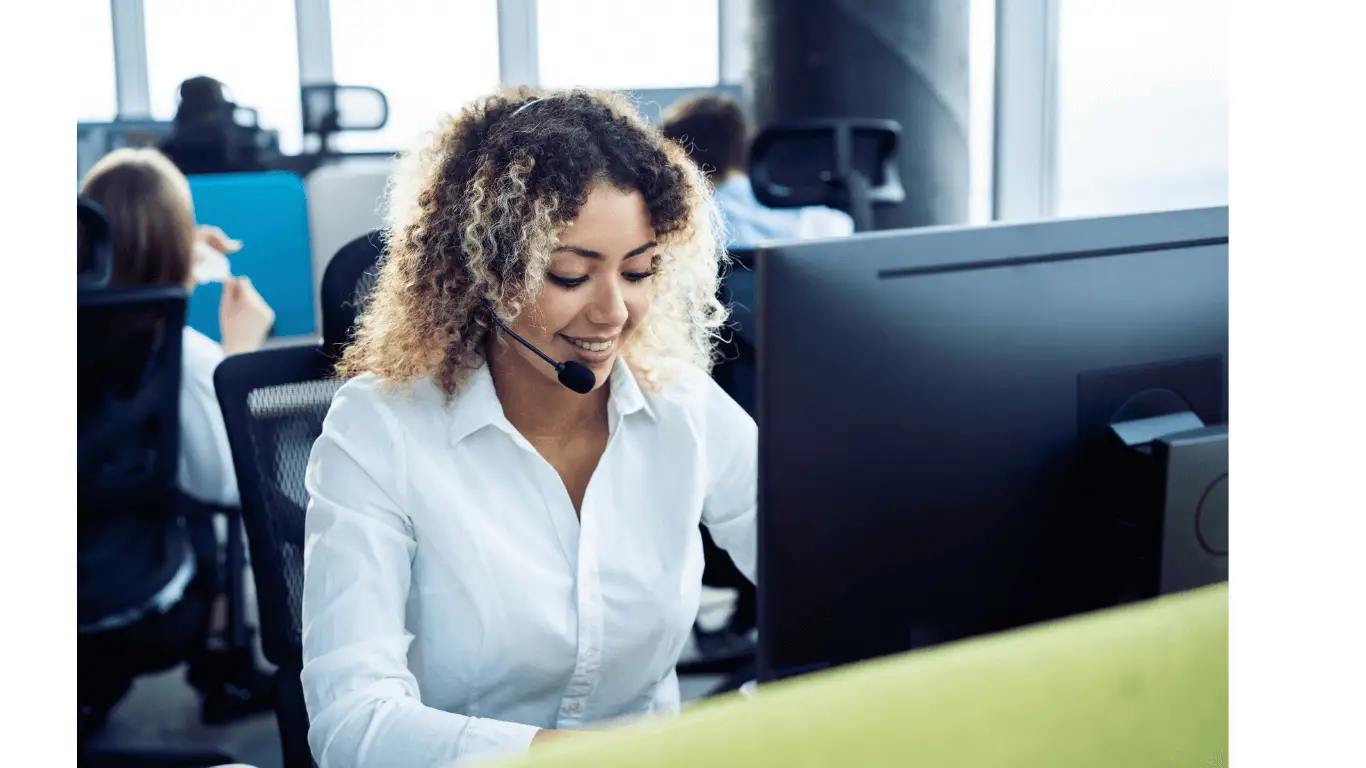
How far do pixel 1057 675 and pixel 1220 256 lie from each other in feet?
1.53

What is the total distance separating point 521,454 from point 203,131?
9.77 feet

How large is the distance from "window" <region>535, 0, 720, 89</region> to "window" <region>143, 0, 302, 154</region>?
985 mm

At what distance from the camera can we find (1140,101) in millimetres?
2898

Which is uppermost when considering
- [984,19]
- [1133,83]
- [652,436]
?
[984,19]

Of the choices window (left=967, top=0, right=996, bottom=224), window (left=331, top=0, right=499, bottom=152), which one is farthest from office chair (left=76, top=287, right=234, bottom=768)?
window (left=331, top=0, right=499, bottom=152)

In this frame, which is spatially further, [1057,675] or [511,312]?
[511,312]

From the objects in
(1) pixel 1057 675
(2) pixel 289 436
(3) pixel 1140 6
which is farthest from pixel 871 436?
(3) pixel 1140 6

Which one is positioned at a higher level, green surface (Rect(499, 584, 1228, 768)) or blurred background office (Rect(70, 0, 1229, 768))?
blurred background office (Rect(70, 0, 1229, 768))

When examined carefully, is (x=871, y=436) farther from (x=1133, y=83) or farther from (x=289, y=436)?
(x=1133, y=83)

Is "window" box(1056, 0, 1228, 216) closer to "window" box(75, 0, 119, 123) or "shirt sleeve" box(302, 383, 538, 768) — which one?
"shirt sleeve" box(302, 383, 538, 768)

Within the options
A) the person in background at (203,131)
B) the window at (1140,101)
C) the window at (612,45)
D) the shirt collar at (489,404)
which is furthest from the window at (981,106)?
the shirt collar at (489,404)

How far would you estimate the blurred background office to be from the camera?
265cm

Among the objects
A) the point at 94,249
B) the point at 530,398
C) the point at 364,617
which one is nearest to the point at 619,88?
the point at 530,398

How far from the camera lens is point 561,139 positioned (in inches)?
52.9
